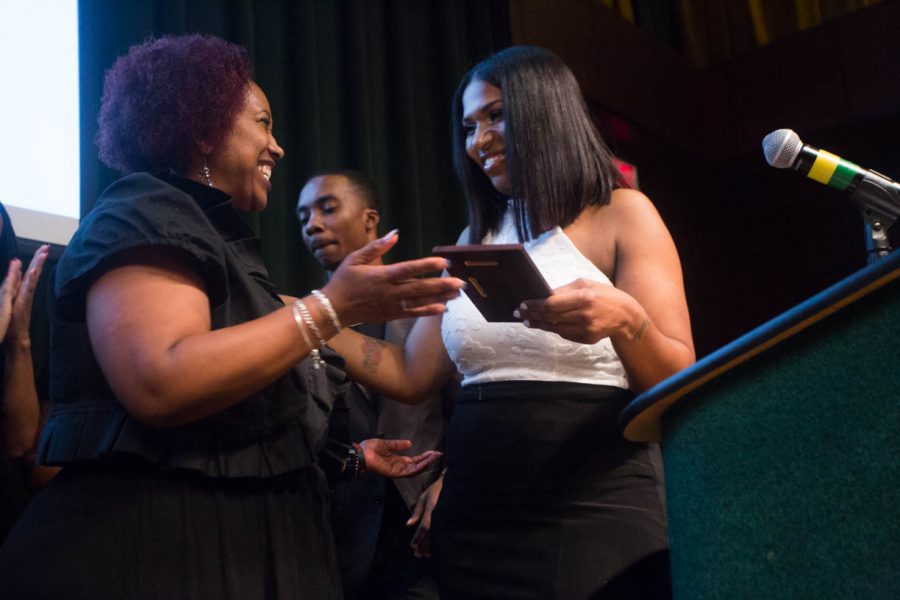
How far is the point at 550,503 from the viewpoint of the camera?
4.49 feet

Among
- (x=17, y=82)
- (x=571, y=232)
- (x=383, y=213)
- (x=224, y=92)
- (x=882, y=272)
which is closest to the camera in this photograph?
A: (x=882, y=272)

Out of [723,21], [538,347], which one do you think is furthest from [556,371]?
[723,21]

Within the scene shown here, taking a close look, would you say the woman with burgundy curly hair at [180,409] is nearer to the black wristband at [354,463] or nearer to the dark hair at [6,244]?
the black wristband at [354,463]

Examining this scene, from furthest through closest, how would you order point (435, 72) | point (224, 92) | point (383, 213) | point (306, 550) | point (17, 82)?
point (435, 72)
point (383, 213)
point (17, 82)
point (224, 92)
point (306, 550)

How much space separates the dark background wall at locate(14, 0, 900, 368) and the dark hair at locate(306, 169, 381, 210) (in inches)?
4.1

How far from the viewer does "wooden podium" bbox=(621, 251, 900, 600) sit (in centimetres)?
62

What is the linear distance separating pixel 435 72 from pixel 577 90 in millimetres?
2136

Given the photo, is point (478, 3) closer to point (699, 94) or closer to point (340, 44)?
point (340, 44)

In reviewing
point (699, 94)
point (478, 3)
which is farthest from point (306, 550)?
point (699, 94)

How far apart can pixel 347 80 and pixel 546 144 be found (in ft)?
6.43

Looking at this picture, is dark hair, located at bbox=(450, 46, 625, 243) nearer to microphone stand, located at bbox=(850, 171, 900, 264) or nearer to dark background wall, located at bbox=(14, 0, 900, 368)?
microphone stand, located at bbox=(850, 171, 900, 264)

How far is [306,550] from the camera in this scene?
1.19 meters

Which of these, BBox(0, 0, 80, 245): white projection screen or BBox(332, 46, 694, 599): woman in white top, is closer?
BBox(332, 46, 694, 599): woman in white top

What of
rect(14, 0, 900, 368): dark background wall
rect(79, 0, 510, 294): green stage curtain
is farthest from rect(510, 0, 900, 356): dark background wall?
rect(79, 0, 510, 294): green stage curtain
